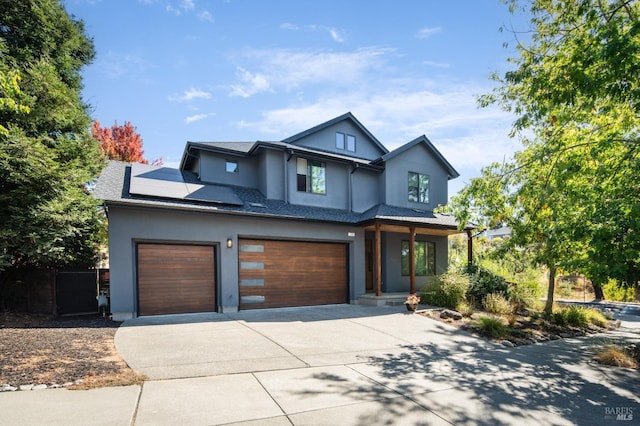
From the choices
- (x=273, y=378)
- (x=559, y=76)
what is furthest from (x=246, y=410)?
(x=559, y=76)

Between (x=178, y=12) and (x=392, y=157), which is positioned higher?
(x=178, y=12)

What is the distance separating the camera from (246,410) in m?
3.94

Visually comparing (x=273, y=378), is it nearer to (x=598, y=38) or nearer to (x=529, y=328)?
(x=598, y=38)

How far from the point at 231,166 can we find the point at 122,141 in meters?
14.5

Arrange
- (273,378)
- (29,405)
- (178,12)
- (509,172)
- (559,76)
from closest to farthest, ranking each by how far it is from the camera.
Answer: (29,405) < (273,378) < (559,76) < (178,12) < (509,172)

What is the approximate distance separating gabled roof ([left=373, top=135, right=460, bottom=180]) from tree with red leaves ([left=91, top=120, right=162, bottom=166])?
17.7 m

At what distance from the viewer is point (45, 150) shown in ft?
31.7

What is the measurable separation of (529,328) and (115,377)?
35.8 ft

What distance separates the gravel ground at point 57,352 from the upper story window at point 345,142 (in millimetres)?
11937

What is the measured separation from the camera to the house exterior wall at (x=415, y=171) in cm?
1581

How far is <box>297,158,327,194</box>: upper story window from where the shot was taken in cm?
1404

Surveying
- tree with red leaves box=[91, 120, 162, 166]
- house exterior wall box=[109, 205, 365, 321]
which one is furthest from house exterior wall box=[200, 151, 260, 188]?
tree with red leaves box=[91, 120, 162, 166]

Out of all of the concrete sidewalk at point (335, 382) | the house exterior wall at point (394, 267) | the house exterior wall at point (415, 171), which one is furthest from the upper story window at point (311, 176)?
the concrete sidewalk at point (335, 382)

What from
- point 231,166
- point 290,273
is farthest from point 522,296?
point 231,166
